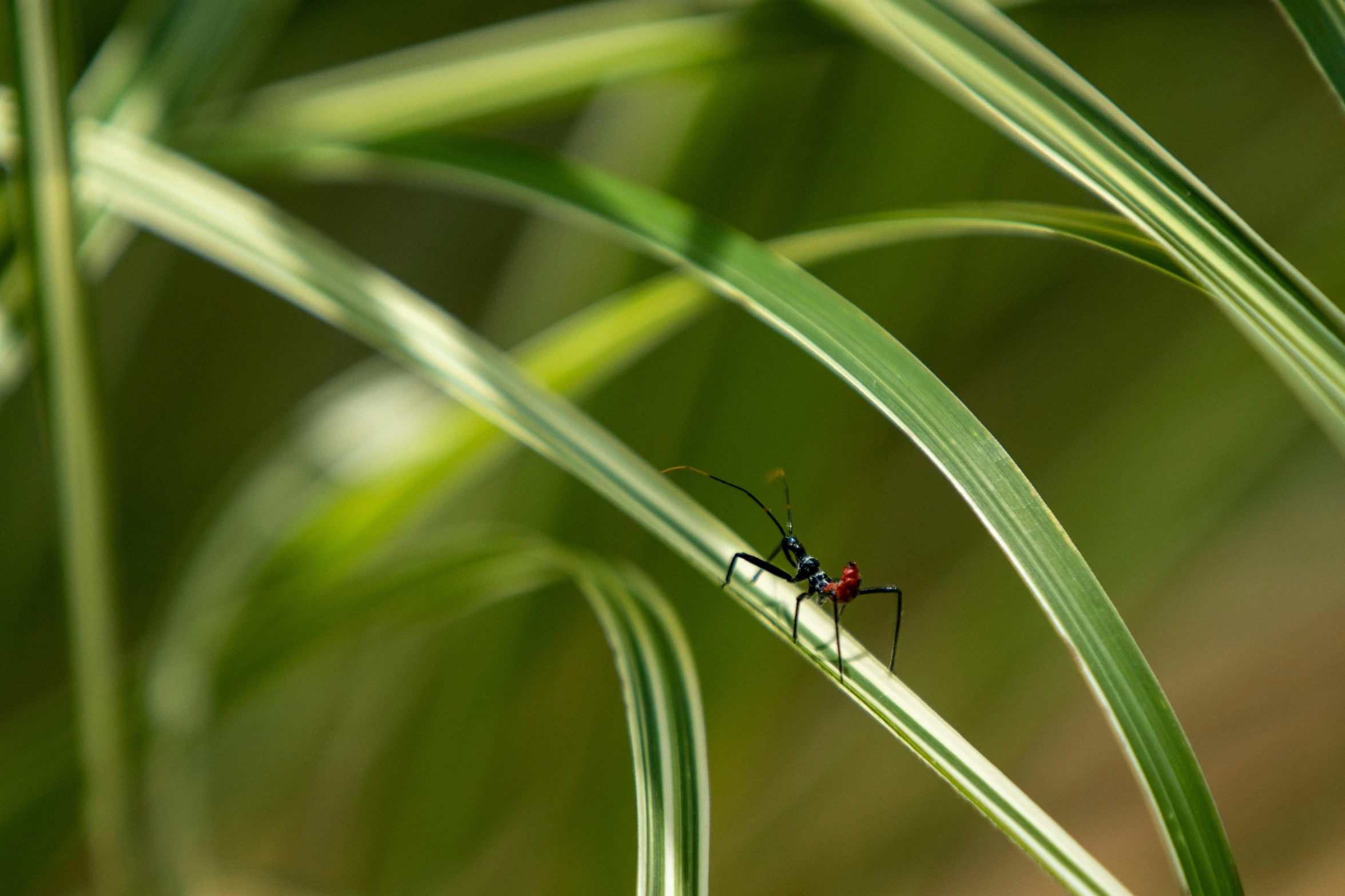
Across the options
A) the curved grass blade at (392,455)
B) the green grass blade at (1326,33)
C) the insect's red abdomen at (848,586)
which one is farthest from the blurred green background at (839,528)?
the green grass blade at (1326,33)

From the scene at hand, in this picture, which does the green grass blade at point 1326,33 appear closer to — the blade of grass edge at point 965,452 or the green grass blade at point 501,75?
the blade of grass edge at point 965,452

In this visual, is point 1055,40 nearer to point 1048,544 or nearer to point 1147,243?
point 1147,243

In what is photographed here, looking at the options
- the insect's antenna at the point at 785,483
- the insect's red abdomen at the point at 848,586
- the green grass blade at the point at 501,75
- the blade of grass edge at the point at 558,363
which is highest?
the green grass blade at the point at 501,75

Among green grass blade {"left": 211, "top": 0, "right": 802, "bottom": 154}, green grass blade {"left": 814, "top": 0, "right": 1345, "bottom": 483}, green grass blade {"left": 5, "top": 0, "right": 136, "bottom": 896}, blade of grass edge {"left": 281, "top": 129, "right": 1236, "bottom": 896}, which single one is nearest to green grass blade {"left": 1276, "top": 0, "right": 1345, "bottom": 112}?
green grass blade {"left": 814, "top": 0, "right": 1345, "bottom": 483}

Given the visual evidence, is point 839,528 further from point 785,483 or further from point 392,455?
point 392,455

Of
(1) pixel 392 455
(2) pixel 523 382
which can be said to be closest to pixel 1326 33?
(2) pixel 523 382

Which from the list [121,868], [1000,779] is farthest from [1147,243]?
[121,868]
